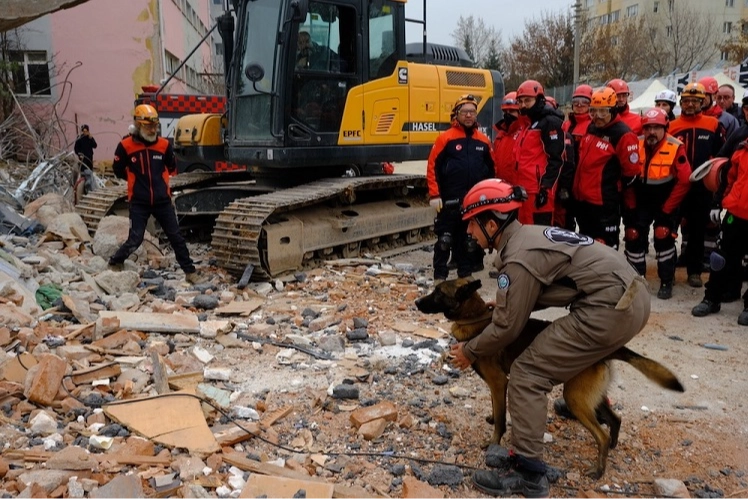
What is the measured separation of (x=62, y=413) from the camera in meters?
3.99

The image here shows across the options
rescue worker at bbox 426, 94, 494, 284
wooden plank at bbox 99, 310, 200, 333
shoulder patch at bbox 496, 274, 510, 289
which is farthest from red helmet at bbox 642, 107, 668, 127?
wooden plank at bbox 99, 310, 200, 333

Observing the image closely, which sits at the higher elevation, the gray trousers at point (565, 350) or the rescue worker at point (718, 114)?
the rescue worker at point (718, 114)

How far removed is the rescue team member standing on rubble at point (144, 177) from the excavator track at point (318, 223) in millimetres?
555

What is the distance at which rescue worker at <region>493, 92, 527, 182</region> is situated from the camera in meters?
6.93

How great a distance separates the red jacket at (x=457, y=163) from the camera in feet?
22.7

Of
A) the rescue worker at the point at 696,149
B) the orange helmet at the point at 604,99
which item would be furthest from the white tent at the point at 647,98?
the orange helmet at the point at 604,99

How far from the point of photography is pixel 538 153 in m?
6.71

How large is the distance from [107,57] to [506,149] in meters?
16.0

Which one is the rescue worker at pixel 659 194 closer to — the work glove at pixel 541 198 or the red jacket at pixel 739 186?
the red jacket at pixel 739 186

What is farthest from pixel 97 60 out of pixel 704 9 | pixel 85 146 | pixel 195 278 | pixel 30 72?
pixel 704 9

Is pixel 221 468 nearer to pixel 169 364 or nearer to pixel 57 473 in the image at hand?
pixel 57 473

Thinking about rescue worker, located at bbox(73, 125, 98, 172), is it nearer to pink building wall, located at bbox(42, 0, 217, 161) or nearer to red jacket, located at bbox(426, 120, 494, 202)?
pink building wall, located at bbox(42, 0, 217, 161)

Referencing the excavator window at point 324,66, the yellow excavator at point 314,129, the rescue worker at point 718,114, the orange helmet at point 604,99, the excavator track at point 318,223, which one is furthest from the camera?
the rescue worker at point 718,114

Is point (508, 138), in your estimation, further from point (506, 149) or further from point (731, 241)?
point (731, 241)
